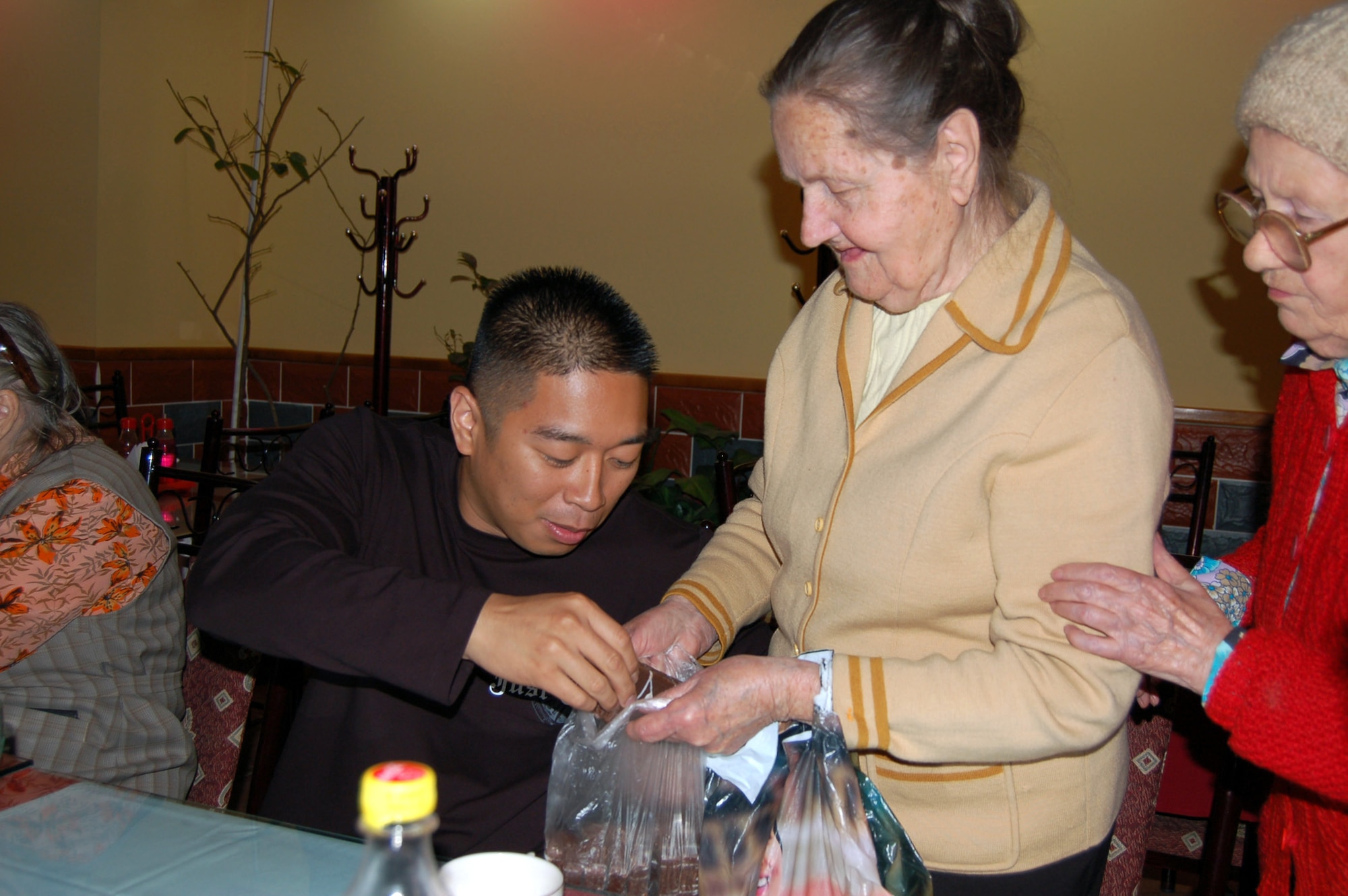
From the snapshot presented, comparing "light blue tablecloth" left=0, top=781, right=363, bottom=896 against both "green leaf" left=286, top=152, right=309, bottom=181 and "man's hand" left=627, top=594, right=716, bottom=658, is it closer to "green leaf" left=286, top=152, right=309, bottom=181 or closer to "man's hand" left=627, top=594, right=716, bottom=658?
"man's hand" left=627, top=594, right=716, bottom=658

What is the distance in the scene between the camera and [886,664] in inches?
42.9

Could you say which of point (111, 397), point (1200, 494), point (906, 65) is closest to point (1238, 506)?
point (1200, 494)

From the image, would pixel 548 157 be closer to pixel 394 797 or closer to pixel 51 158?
pixel 51 158

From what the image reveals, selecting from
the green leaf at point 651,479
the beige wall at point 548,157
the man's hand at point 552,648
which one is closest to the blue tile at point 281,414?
the beige wall at point 548,157

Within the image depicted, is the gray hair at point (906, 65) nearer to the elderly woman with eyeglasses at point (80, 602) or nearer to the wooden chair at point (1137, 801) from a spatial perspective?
the wooden chair at point (1137, 801)

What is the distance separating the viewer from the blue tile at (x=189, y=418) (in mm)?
4922

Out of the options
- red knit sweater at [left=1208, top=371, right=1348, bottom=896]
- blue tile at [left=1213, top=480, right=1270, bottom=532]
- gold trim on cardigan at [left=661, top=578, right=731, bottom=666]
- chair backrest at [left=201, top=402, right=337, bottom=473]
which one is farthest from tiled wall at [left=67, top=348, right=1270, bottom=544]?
red knit sweater at [left=1208, top=371, right=1348, bottom=896]

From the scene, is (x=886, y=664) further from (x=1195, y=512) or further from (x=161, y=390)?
(x=161, y=390)

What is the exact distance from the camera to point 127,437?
3846 mm

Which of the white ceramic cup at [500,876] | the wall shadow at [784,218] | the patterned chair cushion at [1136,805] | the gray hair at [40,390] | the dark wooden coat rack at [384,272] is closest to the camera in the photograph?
the white ceramic cup at [500,876]

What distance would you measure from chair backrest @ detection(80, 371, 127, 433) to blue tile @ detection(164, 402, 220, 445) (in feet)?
1.08

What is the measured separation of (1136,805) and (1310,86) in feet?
3.23

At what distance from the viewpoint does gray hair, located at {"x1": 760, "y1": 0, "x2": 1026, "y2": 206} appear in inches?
45.1

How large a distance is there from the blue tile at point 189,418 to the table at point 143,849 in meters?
3.98
